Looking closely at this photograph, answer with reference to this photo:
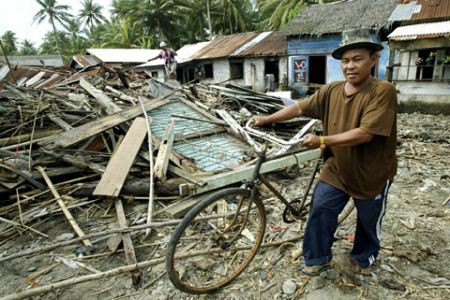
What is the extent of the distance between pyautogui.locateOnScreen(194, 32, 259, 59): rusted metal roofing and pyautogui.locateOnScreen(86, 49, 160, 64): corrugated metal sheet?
17.1 ft

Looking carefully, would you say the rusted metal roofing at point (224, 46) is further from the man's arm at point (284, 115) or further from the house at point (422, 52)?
the man's arm at point (284, 115)

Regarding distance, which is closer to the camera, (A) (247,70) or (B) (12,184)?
(B) (12,184)

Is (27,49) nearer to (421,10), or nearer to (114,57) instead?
(114,57)

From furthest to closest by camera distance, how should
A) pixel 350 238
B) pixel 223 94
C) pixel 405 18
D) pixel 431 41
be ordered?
1. pixel 405 18
2. pixel 431 41
3. pixel 223 94
4. pixel 350 238

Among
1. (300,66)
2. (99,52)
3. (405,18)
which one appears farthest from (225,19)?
(405,18)

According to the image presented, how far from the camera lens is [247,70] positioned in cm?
1881

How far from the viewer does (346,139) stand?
6.50 feet

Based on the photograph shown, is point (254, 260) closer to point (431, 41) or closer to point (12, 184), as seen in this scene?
point (12, 184)

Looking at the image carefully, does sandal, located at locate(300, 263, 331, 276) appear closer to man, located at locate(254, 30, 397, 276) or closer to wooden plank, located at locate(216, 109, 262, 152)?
man, located at locate(254, 30, 397, 276)

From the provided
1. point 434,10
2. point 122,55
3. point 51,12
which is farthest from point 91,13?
point 434,10

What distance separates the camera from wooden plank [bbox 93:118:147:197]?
3.83 m

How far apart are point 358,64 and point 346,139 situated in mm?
544

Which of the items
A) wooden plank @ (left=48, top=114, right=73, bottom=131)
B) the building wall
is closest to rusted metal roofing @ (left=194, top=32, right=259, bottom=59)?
the building wall

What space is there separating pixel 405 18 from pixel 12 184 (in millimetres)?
13994
